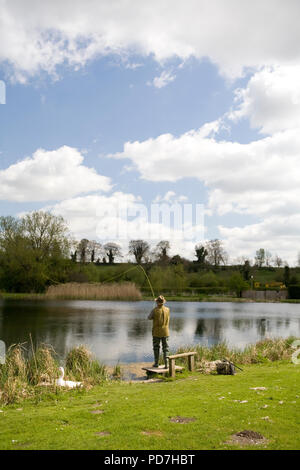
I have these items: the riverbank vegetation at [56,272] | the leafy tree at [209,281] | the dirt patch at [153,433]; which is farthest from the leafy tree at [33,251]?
the dirt patch at [153,433]

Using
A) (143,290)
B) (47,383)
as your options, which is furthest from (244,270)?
(47,383)

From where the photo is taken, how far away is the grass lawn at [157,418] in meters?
4.82

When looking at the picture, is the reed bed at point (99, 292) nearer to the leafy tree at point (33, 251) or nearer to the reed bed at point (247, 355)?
the leafy tree at point (33, 251)

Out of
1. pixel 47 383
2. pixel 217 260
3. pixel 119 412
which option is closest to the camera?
pixel 119 412

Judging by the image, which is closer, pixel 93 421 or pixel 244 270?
pixel 93 421

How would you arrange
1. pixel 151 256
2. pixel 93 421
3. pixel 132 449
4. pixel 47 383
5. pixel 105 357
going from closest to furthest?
pixel 132 449 < pixel 93 421 < pixel 47 383 < pixel 105 357 < pixel 151 256

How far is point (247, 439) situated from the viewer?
4840 mm

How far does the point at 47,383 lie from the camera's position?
939 cm

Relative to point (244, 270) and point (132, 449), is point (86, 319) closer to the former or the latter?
point (132, 449)

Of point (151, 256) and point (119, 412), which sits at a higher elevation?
point (151, 256)

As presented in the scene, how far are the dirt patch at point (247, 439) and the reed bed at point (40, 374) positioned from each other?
15.0 feet

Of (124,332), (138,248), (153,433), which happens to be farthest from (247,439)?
(138,248)

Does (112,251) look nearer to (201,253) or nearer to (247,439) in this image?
(201,253)

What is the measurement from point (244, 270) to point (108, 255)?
111 ft
